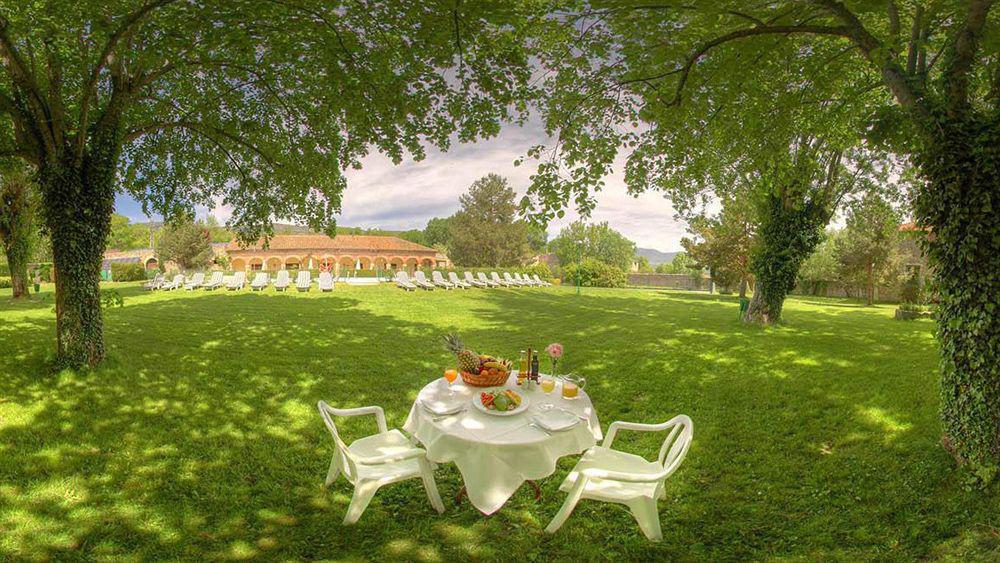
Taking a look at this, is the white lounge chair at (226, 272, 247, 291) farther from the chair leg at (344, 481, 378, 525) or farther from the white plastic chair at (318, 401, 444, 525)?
the chair leg at (344, 481, 378, 525)

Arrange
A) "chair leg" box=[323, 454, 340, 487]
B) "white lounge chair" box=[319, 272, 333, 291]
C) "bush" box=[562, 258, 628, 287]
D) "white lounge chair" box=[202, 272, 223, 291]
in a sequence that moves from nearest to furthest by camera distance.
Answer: "chair leg" box=[323, 454, 340, 487]
"white lounge chair" box=[319, 272, 333, 291]
"white lounge chair" box=[202, 272, 223, 291]
"bush" box=[562, 258, 628, 287]

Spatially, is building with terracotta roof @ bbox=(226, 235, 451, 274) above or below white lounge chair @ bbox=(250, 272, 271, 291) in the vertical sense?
above

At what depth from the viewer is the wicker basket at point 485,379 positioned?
373 centimetres

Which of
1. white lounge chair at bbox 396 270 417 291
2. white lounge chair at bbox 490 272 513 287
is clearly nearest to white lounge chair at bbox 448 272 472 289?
white lounge chair at bbox 490 272 513 287

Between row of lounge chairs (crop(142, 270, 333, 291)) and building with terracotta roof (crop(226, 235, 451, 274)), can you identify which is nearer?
row of lounge chairs (crop(142, 270, 333, 291))

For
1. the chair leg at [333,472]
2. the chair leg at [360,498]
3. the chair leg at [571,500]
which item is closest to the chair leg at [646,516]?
the chair leg at [571,500]

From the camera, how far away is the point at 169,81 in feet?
25.6

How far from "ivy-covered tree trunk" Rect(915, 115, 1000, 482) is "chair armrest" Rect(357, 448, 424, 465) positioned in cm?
436

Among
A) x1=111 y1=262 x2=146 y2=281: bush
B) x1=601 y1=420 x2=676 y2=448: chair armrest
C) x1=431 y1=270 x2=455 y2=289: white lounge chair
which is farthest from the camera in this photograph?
x1=111 y1=262 x2=146 y2=281: bush

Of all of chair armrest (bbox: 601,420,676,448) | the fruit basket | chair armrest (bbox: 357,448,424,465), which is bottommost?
chair armrest (bbox: 357,448,424,465)

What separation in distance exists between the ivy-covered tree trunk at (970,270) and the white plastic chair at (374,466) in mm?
4271

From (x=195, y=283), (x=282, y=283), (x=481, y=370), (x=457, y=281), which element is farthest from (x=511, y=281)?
(x=481, y=370)

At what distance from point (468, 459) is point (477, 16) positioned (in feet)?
13.8

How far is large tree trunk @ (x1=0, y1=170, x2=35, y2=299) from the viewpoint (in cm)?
1243
